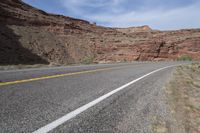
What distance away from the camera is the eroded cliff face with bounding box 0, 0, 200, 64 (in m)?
33.7

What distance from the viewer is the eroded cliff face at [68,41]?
33.7 metres

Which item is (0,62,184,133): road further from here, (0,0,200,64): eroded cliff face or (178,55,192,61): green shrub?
(178,55,192,61): green shrub

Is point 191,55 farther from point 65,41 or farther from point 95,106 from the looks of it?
point 95,106

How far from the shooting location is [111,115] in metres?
4.27

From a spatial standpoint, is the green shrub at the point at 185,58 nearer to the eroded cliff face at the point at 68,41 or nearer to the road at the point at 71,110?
the eroded cliff face at the point at 68,41

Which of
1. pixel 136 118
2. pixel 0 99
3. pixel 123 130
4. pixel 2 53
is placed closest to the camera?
pixel 123 130

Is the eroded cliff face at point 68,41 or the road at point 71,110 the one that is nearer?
the road at point 71,110

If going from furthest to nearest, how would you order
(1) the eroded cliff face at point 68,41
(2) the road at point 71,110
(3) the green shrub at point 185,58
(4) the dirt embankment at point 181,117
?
(3) the green shrub at point 185,58, (1) the eroded cliff face at point 68,41, (4) the dirt embankment at point 181,117, (2) the road at point 71,110

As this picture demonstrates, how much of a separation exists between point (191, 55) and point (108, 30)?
2459 centimetres

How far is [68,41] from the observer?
153ft

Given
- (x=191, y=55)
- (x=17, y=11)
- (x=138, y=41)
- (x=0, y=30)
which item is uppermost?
(x=17, y=11)

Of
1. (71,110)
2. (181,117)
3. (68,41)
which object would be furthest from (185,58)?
(71,110)

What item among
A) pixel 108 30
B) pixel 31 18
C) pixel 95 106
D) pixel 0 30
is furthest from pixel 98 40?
pixel 95 106

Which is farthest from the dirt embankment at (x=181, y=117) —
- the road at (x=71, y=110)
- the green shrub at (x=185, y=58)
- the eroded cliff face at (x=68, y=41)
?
the green shrub at (x=185, y=58)
